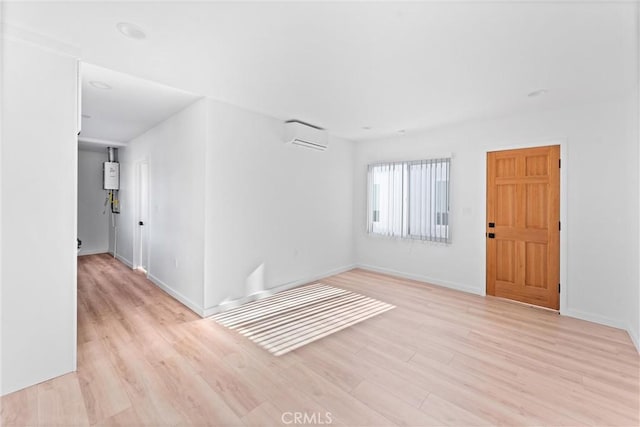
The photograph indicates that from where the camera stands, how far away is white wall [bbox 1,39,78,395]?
2045 millimetres

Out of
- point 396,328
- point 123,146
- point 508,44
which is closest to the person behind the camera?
point 508,44

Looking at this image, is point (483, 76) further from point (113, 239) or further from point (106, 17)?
point (113, 239)

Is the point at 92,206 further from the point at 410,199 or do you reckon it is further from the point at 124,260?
the point at 410,199

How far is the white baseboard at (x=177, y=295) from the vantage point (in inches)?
137

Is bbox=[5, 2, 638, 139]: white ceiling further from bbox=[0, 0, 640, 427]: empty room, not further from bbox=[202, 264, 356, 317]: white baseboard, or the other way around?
bbox=[202, 264, 356, 317]: white baseboard

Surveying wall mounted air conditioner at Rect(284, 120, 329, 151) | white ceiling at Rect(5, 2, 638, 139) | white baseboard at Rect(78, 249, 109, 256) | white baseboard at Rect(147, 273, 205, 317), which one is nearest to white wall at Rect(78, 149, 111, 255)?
white baseboard at Rect(78, 249, 109, 256)

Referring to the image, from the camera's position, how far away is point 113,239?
7008 mm

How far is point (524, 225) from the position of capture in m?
3.91

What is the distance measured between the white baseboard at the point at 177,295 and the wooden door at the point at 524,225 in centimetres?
416

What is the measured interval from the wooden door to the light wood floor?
51 centimetres

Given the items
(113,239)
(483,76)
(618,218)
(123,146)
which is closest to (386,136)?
(483,76)

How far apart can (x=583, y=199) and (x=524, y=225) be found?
695 mm

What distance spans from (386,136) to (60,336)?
519 centimetres

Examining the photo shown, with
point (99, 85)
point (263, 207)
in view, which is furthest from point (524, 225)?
point (99, 85)
